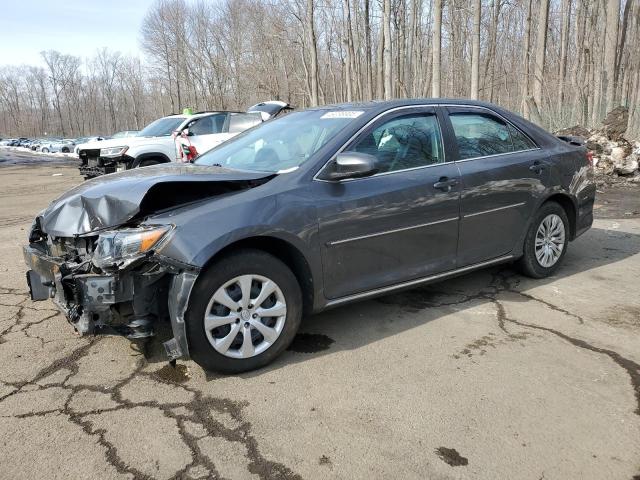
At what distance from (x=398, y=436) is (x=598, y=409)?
1.15 metres

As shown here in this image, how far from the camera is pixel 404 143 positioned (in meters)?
3.97

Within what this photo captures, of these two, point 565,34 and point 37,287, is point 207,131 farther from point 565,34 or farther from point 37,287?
point 565,34

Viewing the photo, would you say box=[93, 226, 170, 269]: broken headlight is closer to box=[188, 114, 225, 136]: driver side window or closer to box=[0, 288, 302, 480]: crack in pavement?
box=[0, 288, 302, 480]: crack in pavement

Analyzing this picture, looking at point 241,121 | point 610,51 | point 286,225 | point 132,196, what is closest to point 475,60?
point 610,51

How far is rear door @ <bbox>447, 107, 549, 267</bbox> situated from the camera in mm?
4191

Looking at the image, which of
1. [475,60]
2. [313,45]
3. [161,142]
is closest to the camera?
[161,142]

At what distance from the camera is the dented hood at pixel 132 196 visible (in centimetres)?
315

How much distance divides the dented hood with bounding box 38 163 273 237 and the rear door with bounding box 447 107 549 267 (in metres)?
1.74

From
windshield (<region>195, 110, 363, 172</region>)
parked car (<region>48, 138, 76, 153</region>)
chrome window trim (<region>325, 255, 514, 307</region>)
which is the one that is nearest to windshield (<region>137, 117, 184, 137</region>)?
windshield (<region>195, 110, 363, 172</region>)

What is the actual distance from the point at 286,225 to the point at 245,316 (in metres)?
0.63

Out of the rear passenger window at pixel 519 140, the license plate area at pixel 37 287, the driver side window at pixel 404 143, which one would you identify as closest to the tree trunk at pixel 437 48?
the rear passenger window at pixel 519 140

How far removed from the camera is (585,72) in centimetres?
2197

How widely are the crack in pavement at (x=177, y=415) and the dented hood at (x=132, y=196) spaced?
0.94 metres

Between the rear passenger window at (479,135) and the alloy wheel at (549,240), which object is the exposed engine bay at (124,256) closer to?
the rear passenger window at (479,135)
